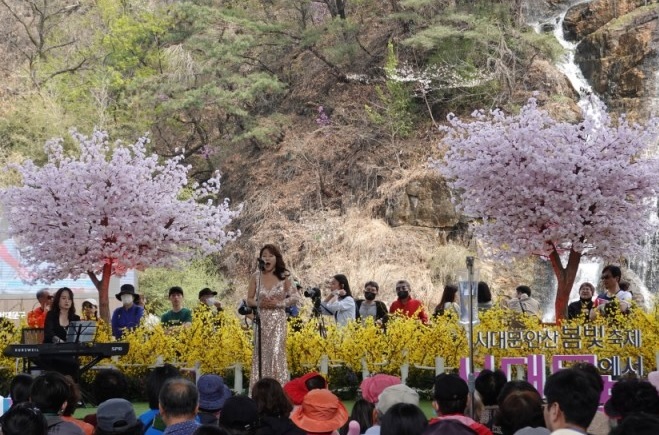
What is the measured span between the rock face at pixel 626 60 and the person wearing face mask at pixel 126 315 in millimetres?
18069

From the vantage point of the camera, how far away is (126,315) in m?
17.1

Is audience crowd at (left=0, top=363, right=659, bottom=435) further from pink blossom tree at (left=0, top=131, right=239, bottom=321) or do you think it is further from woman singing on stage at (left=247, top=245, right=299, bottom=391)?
pink blossom tree at (left=0, top=131, right=239, bottom=321)

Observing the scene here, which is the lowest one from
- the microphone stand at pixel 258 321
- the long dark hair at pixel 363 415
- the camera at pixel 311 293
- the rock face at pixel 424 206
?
the long dark hair at pixel 363 415

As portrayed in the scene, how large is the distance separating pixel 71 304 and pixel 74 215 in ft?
12.3

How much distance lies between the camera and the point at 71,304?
15.2 metres

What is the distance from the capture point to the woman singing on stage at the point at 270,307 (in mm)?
13250

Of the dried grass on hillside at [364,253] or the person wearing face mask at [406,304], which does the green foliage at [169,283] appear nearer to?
the dried grass on hillside at [364,253]

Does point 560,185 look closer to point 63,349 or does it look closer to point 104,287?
point 104,287

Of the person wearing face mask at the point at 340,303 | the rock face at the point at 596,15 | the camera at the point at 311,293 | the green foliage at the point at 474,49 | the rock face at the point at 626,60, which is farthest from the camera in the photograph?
the rock face at the point at 596,15

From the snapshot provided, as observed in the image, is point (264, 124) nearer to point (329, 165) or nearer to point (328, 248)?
point (329, 165)

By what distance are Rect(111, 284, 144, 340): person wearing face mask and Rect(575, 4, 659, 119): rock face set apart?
18069mm

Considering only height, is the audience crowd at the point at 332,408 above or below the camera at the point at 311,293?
below

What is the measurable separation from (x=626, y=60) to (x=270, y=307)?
71.3 ft

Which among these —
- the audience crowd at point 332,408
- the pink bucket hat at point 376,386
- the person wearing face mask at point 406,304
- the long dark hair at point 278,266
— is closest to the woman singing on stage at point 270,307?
the long dark hair at point 278,266
